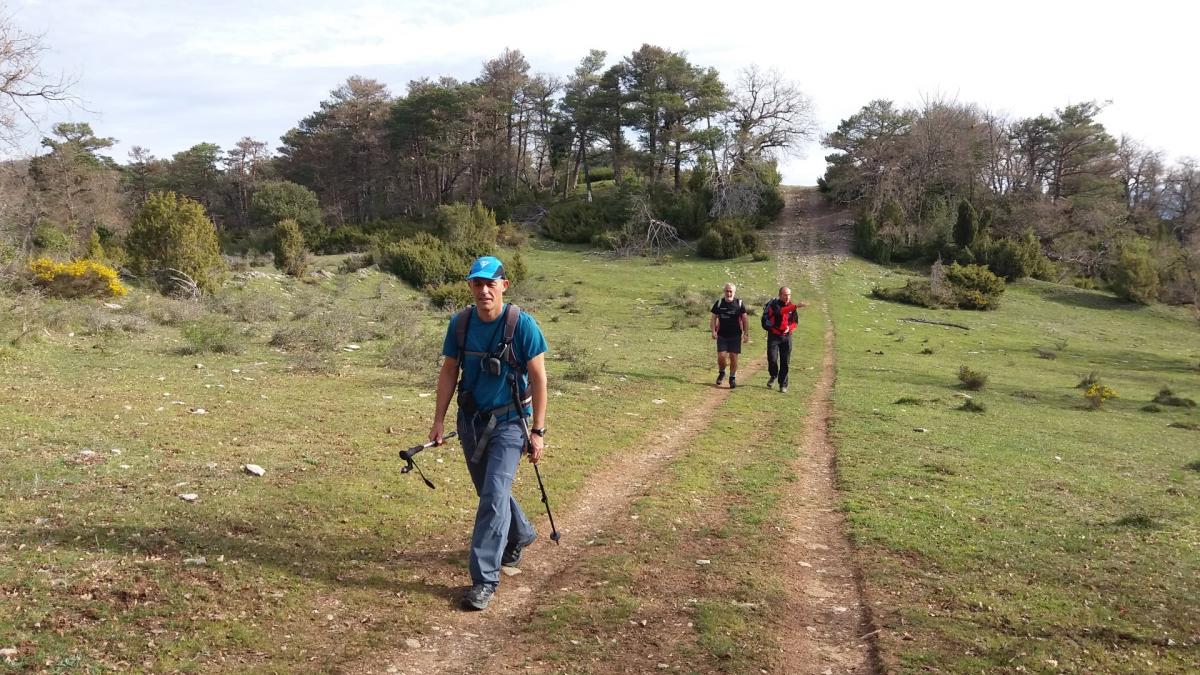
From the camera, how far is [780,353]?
15578 millimetres

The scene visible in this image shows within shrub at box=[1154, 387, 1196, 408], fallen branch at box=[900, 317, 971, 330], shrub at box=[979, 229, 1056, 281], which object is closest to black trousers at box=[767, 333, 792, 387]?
shrub at box=[1154, 387, 1196, 408]

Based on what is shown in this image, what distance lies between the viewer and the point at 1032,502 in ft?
27.3

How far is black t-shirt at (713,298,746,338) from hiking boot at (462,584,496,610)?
10692 millimetres

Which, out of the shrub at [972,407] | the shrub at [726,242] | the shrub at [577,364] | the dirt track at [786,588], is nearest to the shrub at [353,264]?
the shrub at [577,364]

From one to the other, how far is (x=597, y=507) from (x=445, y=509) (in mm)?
1575

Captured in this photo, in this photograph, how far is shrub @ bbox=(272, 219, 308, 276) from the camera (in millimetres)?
30188

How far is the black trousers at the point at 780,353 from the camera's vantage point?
612 inches

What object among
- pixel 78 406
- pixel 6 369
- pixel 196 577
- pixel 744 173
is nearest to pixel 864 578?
pixel 196 577

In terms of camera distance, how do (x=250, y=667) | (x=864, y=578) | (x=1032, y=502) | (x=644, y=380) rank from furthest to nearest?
1. (x=644, y=380)
2. (x=1032, y=502)
3. (x=864, y=578)
4. (x=250, y=667)

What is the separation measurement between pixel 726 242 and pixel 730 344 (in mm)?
31545

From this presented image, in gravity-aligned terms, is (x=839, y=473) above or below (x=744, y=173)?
below

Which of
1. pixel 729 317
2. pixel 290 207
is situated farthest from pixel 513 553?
pixel 290 207

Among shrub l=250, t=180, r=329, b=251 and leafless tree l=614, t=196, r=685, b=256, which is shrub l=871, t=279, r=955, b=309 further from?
shrub l=250, t=180, r=329, b=251

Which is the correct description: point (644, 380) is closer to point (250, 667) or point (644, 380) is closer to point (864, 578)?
point (864, 578)
